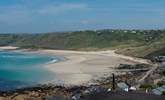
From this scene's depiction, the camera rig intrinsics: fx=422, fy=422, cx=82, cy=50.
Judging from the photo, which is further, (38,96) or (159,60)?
(159,60)

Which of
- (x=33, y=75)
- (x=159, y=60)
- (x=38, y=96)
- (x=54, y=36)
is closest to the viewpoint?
(x=38, y=96)

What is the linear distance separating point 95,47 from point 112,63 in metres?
53.5

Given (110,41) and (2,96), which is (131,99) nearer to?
(2,96)

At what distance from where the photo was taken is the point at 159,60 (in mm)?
79062

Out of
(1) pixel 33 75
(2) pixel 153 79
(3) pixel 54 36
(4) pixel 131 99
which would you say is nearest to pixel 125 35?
(3) pixel 54 36

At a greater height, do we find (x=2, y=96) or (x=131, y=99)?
(x=131, y=99)

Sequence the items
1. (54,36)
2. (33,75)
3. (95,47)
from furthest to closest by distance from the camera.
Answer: (54,36)
(95,47)
(33,75)

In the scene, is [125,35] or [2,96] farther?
[125,35]

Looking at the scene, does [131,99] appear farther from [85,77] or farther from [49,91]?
[85,77]

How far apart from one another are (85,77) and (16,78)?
10741 millimetres

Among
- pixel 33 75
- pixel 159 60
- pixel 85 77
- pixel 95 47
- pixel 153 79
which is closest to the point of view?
pixel 153 79

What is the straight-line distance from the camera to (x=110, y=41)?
5758 inches

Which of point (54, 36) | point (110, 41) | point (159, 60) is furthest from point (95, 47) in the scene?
point (159, 60)

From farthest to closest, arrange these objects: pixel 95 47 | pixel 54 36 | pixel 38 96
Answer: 1. pixel 54 36
2. pixel 95 47
3. pixel 38 96
